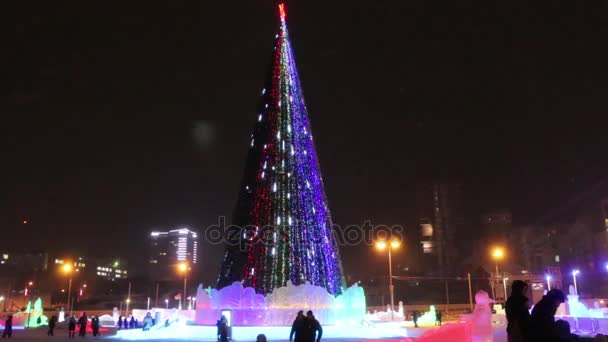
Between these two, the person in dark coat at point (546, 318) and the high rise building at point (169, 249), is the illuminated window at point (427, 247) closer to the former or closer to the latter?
the high rise building at point (169, 249)

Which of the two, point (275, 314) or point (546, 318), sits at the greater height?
point (546, 318)

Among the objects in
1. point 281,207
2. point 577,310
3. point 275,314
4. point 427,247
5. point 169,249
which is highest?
point 169,249

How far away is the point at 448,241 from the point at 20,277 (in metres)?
72.9

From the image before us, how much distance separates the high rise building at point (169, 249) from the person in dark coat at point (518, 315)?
132 metres

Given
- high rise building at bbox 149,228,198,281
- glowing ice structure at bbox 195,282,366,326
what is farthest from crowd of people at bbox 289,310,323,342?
high rise building at bbox 149,228,198,281

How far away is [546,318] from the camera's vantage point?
487 centimetres

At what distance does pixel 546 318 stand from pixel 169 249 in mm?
146569

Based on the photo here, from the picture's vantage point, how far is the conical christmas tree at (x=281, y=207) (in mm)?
23406

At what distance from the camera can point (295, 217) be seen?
23.6 meters

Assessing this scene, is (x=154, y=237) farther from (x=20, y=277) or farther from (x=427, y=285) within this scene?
(x=427, y=285)

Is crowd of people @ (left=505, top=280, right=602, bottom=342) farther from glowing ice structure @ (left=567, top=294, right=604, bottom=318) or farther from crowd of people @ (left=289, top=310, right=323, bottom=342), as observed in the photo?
glowing ice structure @ (left=567, top=294, right=604, bottom=318)

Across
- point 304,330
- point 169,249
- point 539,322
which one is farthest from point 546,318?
point 169,249

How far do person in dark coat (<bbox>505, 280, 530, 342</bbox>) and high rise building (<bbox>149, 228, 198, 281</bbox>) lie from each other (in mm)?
131704

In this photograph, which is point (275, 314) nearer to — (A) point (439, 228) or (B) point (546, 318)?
(B) point (546, 318)
